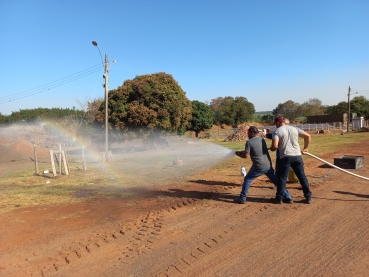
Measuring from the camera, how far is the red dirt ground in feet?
12.1

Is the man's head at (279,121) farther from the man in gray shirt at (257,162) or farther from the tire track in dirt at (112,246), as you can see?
the tire track in dirt at (112,246)

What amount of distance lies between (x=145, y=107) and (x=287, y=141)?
55.4 feet

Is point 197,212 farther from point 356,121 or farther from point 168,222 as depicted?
point 356,121

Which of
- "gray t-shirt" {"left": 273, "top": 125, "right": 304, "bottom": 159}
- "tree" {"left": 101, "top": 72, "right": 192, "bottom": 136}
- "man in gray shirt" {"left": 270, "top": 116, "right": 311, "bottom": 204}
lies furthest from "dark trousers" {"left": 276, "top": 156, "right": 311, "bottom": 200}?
"tree" {"left": 101, "top": 72, "right": 192, "bottom": 136}

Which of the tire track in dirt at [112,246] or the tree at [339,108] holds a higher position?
the tree at [339,108]

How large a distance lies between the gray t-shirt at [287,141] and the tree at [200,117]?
31569 mm

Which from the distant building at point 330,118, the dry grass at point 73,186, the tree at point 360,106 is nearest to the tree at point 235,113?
the distant building at point 330,118

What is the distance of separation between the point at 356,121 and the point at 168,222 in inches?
1901

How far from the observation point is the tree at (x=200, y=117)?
123 ft

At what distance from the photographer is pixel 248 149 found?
244 inches

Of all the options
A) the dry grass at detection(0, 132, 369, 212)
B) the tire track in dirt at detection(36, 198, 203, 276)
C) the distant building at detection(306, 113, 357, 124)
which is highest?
the distant building at detection(306, 113, 357, 124)

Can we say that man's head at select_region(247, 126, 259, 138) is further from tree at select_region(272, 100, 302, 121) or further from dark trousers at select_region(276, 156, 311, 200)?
tree at select_region(272, 100, 302, 121)

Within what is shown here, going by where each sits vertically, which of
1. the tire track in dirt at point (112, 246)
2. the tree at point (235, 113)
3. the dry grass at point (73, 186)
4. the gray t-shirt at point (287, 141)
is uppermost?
the tree at point (235, 113)

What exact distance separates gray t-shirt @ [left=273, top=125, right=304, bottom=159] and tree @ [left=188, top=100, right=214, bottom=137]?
104ft
